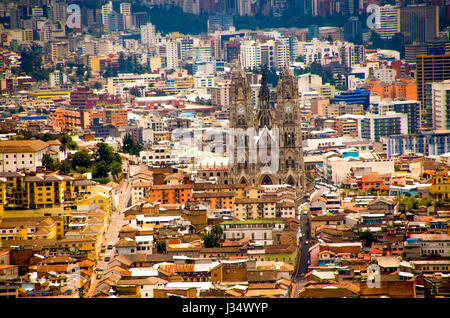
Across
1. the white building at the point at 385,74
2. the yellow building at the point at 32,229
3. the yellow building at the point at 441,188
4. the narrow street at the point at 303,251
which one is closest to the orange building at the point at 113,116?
the white building at the point at 385,74

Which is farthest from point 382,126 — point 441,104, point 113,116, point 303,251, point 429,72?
point 303,251

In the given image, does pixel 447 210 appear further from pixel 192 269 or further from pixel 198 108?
pixel 198 108

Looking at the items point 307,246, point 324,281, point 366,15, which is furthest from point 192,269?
point 366,15

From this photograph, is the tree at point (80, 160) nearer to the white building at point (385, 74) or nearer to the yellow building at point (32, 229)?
the yellow building at point (32, 229)

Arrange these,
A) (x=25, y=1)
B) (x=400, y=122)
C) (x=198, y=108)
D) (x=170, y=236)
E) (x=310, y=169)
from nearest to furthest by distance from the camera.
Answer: (x=170, y=236)
(x=310, y=169)
(x=400, y=122)
(x=198, y=108)
(x=25, y=1)

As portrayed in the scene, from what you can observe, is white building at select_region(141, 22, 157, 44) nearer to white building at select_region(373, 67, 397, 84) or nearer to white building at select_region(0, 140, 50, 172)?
white building at select_region(373, 67, 397, 84)

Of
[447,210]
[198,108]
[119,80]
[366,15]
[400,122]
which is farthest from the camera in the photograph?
[366,15]

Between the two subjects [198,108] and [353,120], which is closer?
[353,120]
